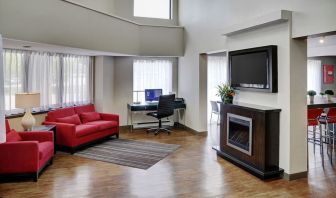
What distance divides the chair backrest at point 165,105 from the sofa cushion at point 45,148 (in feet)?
10.3

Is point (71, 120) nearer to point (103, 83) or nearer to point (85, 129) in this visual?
point (85, 129)

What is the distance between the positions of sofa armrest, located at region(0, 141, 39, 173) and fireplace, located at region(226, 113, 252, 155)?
3420 mm

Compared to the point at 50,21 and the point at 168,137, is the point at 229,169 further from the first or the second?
the point at 50,21

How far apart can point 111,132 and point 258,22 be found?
14.3 feet

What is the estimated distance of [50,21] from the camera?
4.55 metres

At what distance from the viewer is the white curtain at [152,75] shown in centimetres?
820

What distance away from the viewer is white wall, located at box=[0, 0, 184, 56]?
3.93 m

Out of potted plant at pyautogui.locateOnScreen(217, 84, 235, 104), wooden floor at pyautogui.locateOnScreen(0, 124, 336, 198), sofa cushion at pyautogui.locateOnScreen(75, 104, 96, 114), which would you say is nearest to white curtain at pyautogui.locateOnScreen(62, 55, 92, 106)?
sofa cushion at pyautogui.locateOnScreen(75, 104, 96, 114)

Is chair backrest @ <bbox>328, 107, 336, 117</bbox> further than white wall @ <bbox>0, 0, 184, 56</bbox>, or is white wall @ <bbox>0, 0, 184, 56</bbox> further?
chair backrest @ <bbox>328, 107, 336, 117</bbox>

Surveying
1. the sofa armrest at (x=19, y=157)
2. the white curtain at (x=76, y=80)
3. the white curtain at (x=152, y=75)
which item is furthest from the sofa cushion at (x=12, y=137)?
the white curtain at (x=152, y=75)

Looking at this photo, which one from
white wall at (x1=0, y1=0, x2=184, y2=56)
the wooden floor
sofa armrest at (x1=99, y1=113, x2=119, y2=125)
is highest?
white wall at (x1=0, y1=0, x2=184, y2=56)

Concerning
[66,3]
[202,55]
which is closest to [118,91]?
[202,55]

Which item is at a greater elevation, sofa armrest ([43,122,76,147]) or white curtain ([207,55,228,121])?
white curtain ([207,55,228,121])

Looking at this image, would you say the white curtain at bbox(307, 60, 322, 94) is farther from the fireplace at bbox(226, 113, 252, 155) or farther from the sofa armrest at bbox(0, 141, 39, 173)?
the sofa armrest at bbox(0, 141, 39, 173)
